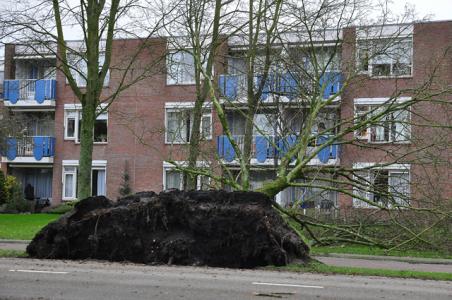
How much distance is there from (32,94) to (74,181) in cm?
569

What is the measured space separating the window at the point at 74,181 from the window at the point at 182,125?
5114 millimetres

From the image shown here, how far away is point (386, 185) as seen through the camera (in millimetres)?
18312

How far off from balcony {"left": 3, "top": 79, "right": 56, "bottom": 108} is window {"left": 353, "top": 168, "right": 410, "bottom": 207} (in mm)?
→ 22114

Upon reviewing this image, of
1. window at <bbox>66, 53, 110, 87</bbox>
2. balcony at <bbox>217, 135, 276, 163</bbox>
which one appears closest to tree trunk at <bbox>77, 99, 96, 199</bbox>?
window at <bbox>66, 53, 110, 87</bbox>

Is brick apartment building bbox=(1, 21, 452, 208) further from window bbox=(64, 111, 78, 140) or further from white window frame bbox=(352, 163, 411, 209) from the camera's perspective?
white window frame bbox=(352, 163, 411, 209)

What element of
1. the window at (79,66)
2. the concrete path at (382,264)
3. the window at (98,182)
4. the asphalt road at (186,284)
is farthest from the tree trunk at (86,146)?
the window at (98,182)

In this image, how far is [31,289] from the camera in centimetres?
974

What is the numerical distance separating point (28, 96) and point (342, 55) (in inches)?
864

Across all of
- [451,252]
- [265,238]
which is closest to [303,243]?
[265,238]

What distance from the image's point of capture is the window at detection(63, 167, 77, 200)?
36188 millimetres

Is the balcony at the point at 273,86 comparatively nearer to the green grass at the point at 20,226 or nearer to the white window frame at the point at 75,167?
the green grass at the point at 20,226

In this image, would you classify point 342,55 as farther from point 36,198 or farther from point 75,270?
point 36,198

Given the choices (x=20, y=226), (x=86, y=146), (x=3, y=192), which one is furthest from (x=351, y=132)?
(x=3, y=192)

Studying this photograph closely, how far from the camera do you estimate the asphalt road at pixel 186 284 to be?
31.0 feet
